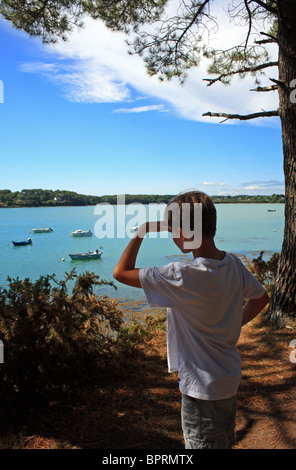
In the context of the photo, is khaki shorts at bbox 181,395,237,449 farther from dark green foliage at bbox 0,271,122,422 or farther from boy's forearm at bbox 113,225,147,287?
dark green foliage at bbox 0,271,122,422

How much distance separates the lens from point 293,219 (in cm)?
503

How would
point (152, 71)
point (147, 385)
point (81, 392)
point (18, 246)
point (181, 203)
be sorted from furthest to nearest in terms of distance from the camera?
point (18, 246) < point (152, 71) < point (147, 385) < point (81, 392) < point (181, 203)

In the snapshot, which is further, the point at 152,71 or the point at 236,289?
the point at 152,71

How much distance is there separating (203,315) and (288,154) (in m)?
4.34

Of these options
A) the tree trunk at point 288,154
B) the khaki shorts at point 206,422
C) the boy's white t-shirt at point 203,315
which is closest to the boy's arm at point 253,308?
the boy's white t-shirt at point 203,315

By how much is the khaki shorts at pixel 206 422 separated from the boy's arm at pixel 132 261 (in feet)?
1.79

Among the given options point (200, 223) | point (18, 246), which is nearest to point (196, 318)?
point (200, 223)

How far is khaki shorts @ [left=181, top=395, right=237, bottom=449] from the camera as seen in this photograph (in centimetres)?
138

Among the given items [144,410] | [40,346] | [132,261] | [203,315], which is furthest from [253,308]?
[40,346]

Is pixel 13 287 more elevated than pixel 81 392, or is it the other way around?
pixel 13 287

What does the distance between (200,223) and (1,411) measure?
2.55 metres

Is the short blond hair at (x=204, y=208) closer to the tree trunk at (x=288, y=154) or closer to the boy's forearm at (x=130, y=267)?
the boy's forearm at (x=130, y=267)

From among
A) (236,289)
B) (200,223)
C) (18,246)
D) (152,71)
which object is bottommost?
(18,246)

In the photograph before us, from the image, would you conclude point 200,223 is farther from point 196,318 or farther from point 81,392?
point 81,392
